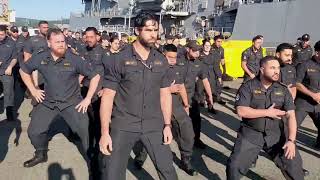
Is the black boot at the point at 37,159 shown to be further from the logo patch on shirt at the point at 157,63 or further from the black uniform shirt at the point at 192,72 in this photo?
the logo patch on shirt at the point at 157,63

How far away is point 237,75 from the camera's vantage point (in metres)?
17.2

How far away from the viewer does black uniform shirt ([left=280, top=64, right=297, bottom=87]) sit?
6539 mm

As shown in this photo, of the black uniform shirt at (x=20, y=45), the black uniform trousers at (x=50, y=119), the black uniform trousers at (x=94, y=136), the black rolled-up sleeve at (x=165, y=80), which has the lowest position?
the black uniform trousers at (x=94, y=136)

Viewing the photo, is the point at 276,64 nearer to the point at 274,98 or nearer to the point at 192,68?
the point at 274,98

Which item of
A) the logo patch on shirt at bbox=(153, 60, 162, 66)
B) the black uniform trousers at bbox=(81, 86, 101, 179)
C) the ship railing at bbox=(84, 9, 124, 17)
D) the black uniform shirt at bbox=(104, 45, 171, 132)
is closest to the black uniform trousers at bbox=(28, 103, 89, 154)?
the black uniform trousers at bbox=(81, 86, 101, 179)

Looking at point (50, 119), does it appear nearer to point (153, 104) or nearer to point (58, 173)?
point (58, 173)

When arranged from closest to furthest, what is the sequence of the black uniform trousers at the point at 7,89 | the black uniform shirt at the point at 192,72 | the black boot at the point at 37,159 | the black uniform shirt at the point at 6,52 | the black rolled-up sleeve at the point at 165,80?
the black rolled-up sleeve at the point at 165,80, the black boot at the point at 37,159, the black uniform shirt at the point at 192,72, the black uniform shirt at the point at 6,52, the black uniform trousers at the point at 7,89

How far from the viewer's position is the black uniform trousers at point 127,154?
382cm

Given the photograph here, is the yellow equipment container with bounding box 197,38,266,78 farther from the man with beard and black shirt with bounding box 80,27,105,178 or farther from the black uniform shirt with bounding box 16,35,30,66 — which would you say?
the man with beard and black shirt with bounding box 80,27,105,178

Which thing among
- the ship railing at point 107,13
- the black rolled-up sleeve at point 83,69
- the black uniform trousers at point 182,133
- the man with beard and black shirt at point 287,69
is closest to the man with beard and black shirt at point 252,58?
the man with beard and black shirt at point 287,69

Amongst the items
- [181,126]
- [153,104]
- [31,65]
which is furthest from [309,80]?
[31,65]

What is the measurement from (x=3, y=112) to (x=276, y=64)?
7263 millimetres

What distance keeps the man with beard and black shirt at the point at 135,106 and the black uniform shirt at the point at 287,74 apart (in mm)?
3288

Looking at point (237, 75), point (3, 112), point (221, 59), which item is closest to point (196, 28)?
point (237, 75)
